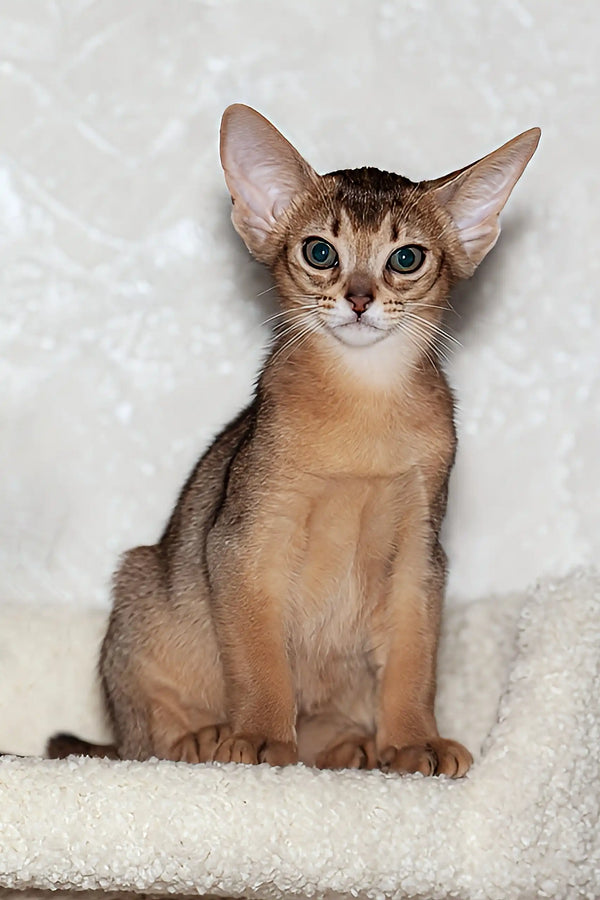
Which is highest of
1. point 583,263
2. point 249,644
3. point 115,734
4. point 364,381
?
point 583,263

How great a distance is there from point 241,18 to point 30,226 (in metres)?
0.49

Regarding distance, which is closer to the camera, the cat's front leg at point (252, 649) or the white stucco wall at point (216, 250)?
the cat's front leg at point (252, 649)

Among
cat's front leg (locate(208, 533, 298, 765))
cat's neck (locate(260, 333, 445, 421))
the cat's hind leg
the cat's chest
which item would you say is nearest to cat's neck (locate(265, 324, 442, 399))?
cat's neck (locate(260, 333, 445, 421))

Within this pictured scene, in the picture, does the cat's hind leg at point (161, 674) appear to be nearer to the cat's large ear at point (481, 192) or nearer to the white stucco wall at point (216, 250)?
the white stucco wall at point (216, 250)

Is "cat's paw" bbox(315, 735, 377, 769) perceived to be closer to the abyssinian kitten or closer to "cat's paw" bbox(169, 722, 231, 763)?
the abyssinian kitten

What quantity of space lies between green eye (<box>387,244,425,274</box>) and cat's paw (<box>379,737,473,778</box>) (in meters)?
0.58

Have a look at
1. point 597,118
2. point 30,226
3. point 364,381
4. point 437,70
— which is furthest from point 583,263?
point 30,226

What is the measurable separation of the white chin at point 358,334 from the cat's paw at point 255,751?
485 millimetres

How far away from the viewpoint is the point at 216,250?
2.13 metres

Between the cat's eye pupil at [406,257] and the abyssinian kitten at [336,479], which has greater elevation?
the cat's eye pupil at [406,257]

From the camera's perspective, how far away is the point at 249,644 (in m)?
1.61

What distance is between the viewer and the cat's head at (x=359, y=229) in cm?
157

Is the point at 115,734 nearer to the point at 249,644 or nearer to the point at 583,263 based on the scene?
the point at 249,644

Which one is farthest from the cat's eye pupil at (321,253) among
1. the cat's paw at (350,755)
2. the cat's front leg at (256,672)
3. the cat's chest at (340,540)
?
the cat's paw at (350,755)
